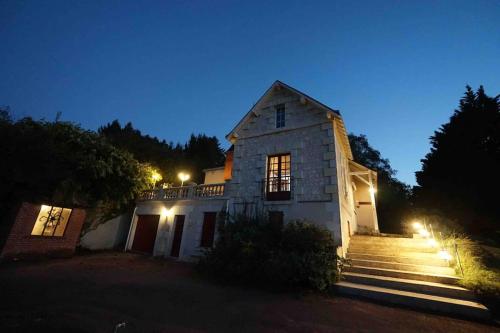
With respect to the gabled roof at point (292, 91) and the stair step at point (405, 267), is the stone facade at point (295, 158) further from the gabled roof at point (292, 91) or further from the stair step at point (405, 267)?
the stair step at point (405, 267)

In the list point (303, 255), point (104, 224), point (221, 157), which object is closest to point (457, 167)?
point (303, 255)

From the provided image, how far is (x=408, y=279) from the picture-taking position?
623 centimetres

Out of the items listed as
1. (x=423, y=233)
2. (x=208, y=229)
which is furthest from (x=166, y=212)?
(x=423, y=233)

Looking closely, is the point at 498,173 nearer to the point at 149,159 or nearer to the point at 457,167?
the point at 457,167

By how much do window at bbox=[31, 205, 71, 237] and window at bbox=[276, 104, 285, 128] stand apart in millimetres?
12262

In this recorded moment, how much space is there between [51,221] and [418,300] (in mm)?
15008

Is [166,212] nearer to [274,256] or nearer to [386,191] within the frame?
[274,256]

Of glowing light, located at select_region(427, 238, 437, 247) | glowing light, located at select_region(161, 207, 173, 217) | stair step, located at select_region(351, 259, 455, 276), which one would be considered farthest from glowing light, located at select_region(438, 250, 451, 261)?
glowing light, located at select_region(161, 207, 173, 217)

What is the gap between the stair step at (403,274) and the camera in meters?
5.75

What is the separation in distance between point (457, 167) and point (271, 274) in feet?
61.0

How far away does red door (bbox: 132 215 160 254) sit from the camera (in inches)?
519

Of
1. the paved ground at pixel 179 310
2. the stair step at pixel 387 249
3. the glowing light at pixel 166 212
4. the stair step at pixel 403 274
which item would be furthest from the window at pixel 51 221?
the stair step at pixel 387 249

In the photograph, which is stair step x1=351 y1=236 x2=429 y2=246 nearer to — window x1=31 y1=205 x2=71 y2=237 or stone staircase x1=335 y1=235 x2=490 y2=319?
stone staircase x1=335 y1=235 x2=490 y2=319

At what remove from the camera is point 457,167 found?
16031mm
